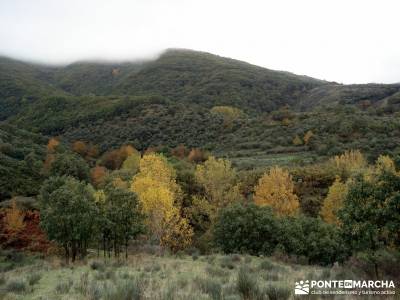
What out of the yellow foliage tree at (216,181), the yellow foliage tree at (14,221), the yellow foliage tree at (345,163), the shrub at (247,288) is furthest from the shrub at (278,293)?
the yellow foliage tree at (345,163)

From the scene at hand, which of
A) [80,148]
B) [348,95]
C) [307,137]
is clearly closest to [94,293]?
[307,137]

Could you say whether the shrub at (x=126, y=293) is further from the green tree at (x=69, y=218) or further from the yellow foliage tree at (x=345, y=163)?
the yellow foliage tree at (x=345, y=163)

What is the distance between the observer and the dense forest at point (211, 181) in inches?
887

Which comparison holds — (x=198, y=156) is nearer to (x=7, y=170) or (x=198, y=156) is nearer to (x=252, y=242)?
(x=7, y=170)

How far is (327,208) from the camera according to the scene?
44500mm

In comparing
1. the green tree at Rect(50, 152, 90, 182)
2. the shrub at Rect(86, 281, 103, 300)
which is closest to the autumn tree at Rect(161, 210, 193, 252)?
the shrub at Rect(86, 281, 103, 300)

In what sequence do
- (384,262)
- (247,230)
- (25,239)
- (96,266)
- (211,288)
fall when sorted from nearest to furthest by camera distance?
(211,288)
(384,262)
(96,266)
(247,230)
(25,239)

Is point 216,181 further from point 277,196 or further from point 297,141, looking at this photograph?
point 297,141

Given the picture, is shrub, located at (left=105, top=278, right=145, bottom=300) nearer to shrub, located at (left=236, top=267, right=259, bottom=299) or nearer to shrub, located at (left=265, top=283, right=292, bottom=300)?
shrub, located at (left=236, top=267, right=259, bottom=299)

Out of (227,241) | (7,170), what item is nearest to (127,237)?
(227,241)

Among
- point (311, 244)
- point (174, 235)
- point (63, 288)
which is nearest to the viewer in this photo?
point (63, 288)

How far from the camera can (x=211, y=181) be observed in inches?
2094

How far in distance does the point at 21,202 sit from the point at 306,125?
254 ft

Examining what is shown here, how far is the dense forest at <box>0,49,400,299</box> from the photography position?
22523mm
